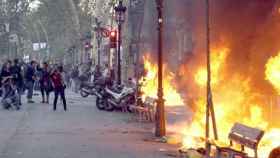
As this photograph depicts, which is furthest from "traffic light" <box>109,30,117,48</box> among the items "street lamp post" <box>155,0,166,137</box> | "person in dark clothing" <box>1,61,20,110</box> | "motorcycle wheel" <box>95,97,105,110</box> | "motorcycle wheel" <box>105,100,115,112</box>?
"street lamp post" <box>155,0,166,137</box>

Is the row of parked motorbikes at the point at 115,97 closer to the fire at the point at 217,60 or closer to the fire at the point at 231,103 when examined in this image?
the fire at the point at 217,60

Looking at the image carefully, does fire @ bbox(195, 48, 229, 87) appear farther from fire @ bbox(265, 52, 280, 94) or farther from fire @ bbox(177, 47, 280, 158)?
fire @ bbox(265, 52, 280, 94)

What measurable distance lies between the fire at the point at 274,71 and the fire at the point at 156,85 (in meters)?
8.59

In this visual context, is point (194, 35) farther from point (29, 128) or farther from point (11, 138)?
point (11, 138)

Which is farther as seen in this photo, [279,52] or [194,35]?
[194,35]

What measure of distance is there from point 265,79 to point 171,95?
12873 mm

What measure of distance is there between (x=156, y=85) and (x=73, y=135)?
12.1 metres

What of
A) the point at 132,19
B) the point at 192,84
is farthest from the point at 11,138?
the point at 132,19

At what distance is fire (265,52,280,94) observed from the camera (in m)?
17.2

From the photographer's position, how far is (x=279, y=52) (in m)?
18.0

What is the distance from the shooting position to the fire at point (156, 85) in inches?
1101

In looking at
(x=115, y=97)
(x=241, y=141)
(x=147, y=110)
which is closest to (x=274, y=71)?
(x=147, y=110)

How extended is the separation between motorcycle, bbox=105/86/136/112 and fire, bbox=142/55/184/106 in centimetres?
62

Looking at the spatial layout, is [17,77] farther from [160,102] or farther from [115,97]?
[160,102]
